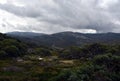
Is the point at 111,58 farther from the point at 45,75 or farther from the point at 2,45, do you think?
the point at 2,45

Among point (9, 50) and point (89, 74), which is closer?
point (89, 74)

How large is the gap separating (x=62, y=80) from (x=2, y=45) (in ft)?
229

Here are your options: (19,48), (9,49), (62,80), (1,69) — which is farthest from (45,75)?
(19,48)

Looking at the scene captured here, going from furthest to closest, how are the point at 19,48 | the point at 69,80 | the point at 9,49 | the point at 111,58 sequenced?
the point at 19,48 → the point at 9,49 → the point at 111,58 → the point at 69,80

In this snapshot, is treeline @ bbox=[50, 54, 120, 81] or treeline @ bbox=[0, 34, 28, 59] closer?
treeline @ bbox=[50, 54, 120, 81]

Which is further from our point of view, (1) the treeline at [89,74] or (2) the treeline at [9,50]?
(2) the treeline at [9,50]

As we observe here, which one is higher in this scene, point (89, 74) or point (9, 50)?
point (89, 74)

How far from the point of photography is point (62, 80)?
55219 mm

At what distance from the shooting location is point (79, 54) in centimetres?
12962

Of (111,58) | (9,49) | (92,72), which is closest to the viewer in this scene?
(92,72)

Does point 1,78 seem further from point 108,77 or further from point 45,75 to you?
point 108,77

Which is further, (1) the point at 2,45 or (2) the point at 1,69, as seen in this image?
(1) the point at 2,45

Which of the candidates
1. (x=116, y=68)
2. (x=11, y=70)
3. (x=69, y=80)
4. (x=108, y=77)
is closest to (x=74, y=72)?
(x=69, y=80)

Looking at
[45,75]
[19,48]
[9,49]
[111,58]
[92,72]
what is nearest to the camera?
[92,72]
